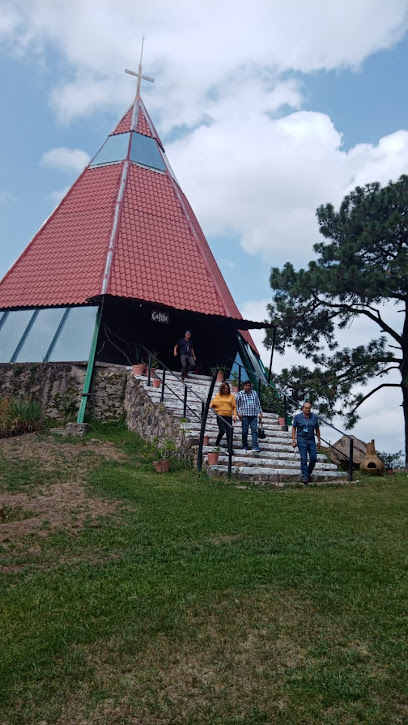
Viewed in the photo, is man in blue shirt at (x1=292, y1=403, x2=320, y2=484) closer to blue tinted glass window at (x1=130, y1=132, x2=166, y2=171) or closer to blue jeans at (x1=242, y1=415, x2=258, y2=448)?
blue jeans at (x1=242, y1=415, x2=258, y2=448)

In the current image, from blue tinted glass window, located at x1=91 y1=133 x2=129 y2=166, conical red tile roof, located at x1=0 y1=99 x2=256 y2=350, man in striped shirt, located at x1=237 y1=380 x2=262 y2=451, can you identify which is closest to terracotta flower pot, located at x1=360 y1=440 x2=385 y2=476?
man in striped shirt, located at x1=237 y1=380 x2=262 y2=451

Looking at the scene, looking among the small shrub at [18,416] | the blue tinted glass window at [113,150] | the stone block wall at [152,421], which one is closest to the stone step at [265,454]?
the stone block wall at [152,421]

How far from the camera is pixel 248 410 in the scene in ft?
35.2

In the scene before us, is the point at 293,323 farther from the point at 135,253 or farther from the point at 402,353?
the point at 135,253

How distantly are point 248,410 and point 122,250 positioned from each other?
7.86 m

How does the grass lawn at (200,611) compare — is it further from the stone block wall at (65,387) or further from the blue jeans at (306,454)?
the stone block wall at (65,387)

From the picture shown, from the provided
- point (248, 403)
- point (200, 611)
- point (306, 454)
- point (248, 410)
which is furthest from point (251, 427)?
point (200, 611)

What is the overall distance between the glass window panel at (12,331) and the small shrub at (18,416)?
1.71 m

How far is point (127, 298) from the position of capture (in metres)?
14.8

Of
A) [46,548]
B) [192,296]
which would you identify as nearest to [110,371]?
[192,296]

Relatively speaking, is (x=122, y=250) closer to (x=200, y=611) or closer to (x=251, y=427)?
(x=251, y=427)

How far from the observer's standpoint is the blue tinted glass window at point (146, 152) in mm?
20406

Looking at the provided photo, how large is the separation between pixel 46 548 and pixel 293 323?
12.7 m

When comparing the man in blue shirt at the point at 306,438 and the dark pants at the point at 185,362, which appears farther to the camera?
the dark pants at the point at 185,362
